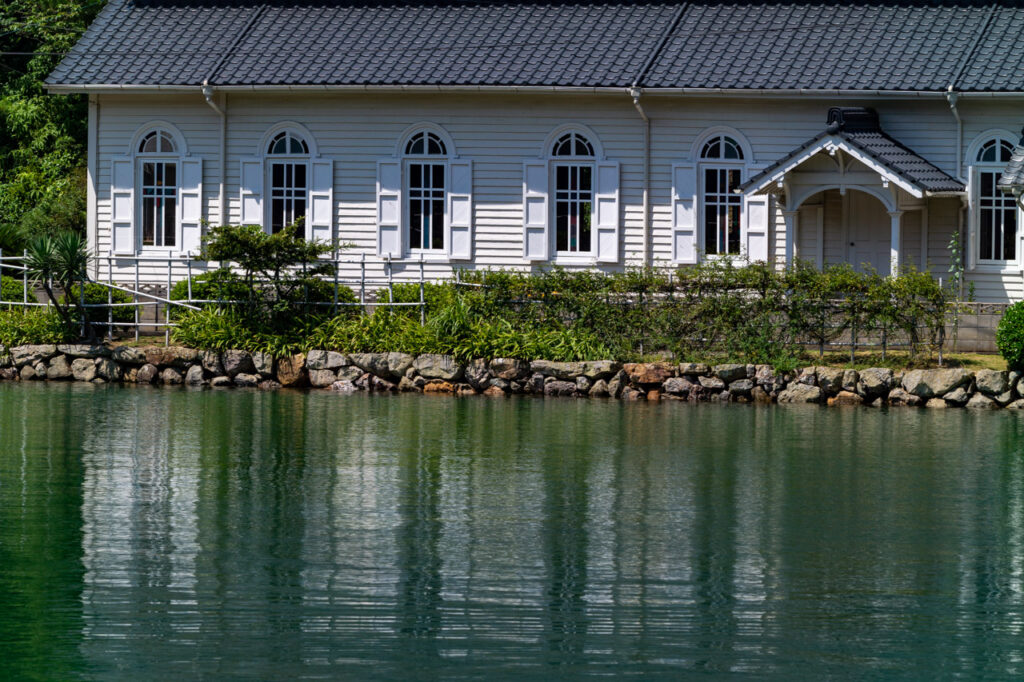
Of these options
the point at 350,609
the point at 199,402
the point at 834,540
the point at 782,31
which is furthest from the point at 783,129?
the point at 350,609

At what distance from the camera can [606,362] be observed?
23031mm

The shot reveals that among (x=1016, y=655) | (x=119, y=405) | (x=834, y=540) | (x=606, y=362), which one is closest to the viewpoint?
(x=1016, y=655)

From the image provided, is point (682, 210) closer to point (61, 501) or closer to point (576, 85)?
point (576, 85)

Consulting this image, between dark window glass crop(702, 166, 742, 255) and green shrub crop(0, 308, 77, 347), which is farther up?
dark window glass crop(702, 166, 742, 255)

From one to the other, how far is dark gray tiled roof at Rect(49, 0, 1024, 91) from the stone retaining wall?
19.3ft

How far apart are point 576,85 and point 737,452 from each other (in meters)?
11.0

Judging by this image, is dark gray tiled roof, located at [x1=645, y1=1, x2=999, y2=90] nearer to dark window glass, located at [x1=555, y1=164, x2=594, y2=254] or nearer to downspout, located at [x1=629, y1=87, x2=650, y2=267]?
downspout, located at [x1=629, y1=87, x2=650, y2=267]

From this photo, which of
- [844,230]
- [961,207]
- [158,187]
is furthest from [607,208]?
[158,187]

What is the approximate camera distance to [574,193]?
28.0m

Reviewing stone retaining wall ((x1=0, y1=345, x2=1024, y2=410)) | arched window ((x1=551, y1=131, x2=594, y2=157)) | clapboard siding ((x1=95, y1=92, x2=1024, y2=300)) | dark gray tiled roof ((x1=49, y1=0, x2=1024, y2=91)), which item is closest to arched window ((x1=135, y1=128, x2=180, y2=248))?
clapboard siding ((x1=95, y1=92, x2=1024, y2=300))

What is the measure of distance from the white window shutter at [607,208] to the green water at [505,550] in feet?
27.8

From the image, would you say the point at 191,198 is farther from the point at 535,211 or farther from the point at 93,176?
the point at 535,211

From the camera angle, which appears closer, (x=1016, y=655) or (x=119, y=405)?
(x=1016, y=655)

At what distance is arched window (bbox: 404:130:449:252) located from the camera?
93.0 ft
